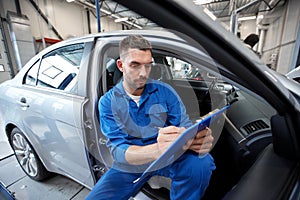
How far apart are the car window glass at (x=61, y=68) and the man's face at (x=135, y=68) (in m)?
0.46

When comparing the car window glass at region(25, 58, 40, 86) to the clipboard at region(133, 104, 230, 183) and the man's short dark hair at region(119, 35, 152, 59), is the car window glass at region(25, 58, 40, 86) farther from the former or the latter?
the clipboard at region(133, 104, 230, 183)

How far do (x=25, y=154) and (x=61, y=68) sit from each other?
113 centimetres

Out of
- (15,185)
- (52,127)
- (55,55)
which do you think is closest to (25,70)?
(55,55)

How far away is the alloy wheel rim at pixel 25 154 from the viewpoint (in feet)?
5.63

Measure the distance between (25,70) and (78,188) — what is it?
1.33 m

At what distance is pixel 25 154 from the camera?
1.77m

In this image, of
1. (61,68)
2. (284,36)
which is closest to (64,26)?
(61,68)

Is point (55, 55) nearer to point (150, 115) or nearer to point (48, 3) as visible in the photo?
point (150, 115)

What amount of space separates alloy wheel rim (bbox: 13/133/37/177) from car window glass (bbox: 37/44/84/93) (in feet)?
2.44

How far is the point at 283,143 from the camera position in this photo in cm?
57

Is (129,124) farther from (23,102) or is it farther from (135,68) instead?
(23,102)

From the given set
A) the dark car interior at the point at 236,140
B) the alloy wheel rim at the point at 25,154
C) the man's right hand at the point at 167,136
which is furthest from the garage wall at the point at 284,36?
the alloy wheel rim at the point at 25,154

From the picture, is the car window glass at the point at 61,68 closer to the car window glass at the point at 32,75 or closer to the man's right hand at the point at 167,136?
the car window glass at the point at 32,75

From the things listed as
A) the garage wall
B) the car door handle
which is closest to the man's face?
the car door handle
